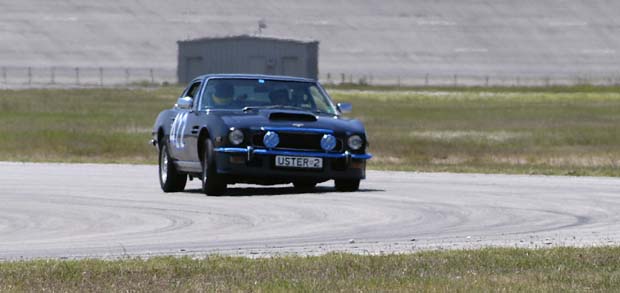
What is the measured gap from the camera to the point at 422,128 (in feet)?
159

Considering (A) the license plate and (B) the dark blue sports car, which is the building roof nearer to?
(B) the dark blue sports car

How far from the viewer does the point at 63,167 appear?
84.0ft

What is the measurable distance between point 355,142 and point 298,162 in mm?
773

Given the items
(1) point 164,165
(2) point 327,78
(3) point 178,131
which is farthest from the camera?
(2) point 327,78

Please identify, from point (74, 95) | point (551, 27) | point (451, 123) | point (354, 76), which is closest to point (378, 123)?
point (451, 123)

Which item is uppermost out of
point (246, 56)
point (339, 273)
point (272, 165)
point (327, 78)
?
point (339, 273)

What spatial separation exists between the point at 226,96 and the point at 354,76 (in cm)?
8950

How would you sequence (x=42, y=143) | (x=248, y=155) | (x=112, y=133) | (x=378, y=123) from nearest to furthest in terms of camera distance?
1. (x=248, y=155)
2. (x=42, y=143)
3. (x=112, y=133)
4. (x=378, y=123)

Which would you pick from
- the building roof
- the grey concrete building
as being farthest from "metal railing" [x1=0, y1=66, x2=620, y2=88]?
the building roof

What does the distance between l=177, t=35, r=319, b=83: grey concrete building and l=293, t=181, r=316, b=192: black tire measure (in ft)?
254

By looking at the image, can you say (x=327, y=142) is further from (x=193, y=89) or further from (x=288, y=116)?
(x=193, y=89)

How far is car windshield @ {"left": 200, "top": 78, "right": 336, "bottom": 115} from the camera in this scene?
1895 centimetres

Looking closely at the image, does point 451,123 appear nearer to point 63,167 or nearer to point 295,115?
point 63,167

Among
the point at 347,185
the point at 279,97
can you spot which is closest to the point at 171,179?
the point at 279,97
